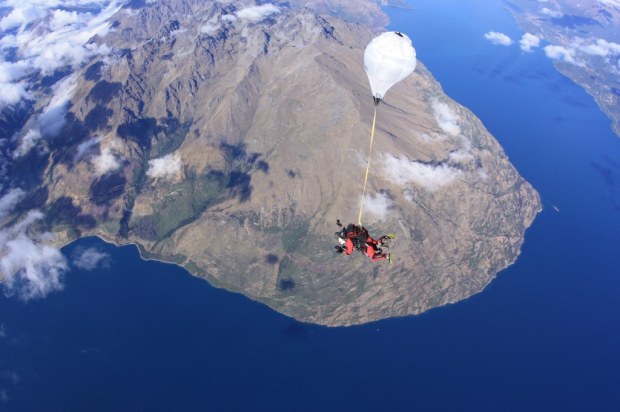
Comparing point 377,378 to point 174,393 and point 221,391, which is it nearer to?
point 221,391

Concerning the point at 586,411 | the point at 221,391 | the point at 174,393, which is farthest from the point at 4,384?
the point at 586,411

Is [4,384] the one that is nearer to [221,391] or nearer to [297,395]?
[221,391]

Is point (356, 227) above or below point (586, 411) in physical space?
above

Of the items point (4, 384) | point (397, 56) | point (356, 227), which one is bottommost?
point (4, 384)

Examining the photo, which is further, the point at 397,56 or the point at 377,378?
the point at 377,378

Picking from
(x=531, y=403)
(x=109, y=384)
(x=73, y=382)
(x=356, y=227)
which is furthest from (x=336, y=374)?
(x=356, y=227)

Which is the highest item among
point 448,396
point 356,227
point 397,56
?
point 397,56
